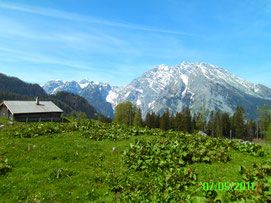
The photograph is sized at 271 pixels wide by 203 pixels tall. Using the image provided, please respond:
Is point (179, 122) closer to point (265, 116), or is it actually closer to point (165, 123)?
point (165, 123)

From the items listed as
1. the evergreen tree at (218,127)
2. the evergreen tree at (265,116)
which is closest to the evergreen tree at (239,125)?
the evergreen tree at (218,127)

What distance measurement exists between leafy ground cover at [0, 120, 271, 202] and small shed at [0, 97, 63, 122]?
54034 millimetres

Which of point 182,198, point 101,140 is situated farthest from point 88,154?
point 182,198

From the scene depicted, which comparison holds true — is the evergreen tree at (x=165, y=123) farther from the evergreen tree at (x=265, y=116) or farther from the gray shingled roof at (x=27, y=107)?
the gray shingled roof at (x=27, y=107)

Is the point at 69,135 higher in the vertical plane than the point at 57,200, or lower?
higher

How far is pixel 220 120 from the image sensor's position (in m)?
121

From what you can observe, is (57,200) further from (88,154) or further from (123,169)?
(88,154)

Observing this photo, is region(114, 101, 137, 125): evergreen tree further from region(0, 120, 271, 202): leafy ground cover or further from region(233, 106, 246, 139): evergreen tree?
region(0, 120, 271, 202): leafy ground cover

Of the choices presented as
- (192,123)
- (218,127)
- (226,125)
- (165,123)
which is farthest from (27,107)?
(226,125)

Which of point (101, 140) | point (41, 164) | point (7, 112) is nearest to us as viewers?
point (41, 164)

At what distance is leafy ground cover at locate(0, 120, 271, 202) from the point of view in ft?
28.3

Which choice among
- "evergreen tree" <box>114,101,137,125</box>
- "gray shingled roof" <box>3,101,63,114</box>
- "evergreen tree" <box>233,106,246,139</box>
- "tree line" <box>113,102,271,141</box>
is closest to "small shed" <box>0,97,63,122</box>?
"gray shingled roof" <box>3,101,63,114</box>

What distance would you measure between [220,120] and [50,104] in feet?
357

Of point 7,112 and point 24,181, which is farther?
point 7,112
